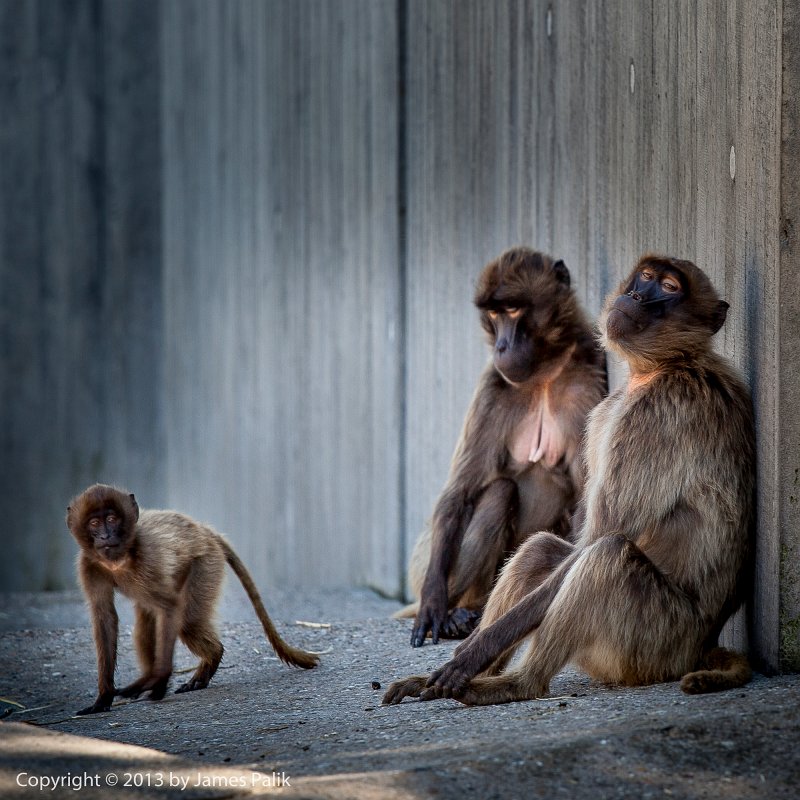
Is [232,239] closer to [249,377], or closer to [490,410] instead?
[249,377]

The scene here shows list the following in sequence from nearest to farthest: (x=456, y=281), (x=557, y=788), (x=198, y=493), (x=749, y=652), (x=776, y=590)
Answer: (x=557, y=788) → (x=776, y=590) → (x=749, y=652) → (x=456, y=281) → (x=198, y=493)

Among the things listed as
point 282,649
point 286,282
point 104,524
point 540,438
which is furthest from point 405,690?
point 286,282

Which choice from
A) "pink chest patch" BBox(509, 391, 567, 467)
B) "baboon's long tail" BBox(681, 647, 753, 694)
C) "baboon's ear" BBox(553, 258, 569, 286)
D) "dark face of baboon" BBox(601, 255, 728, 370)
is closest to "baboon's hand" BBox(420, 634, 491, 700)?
"baboon's long tail" BBox(681, 647, 753, 694)

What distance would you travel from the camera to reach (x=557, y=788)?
3.17 metres

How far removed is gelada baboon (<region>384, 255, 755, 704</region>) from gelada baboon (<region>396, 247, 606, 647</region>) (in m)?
1.26

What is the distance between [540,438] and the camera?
229 inches

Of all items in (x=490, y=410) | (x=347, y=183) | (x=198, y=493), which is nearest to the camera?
(x=490, y=410)

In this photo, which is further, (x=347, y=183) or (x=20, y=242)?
(x=20, y=242)

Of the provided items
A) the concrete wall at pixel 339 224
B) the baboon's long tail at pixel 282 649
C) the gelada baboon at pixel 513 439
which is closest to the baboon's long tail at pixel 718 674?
the concrete wall at pixel 339 224

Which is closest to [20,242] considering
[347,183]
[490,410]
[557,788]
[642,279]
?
[347,183]

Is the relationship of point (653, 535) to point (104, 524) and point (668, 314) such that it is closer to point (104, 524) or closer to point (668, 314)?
point (668, 314)

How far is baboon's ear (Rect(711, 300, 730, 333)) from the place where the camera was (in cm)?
425

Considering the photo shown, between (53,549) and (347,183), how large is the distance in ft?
18.1

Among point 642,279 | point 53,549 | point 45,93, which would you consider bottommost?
point 53,549
